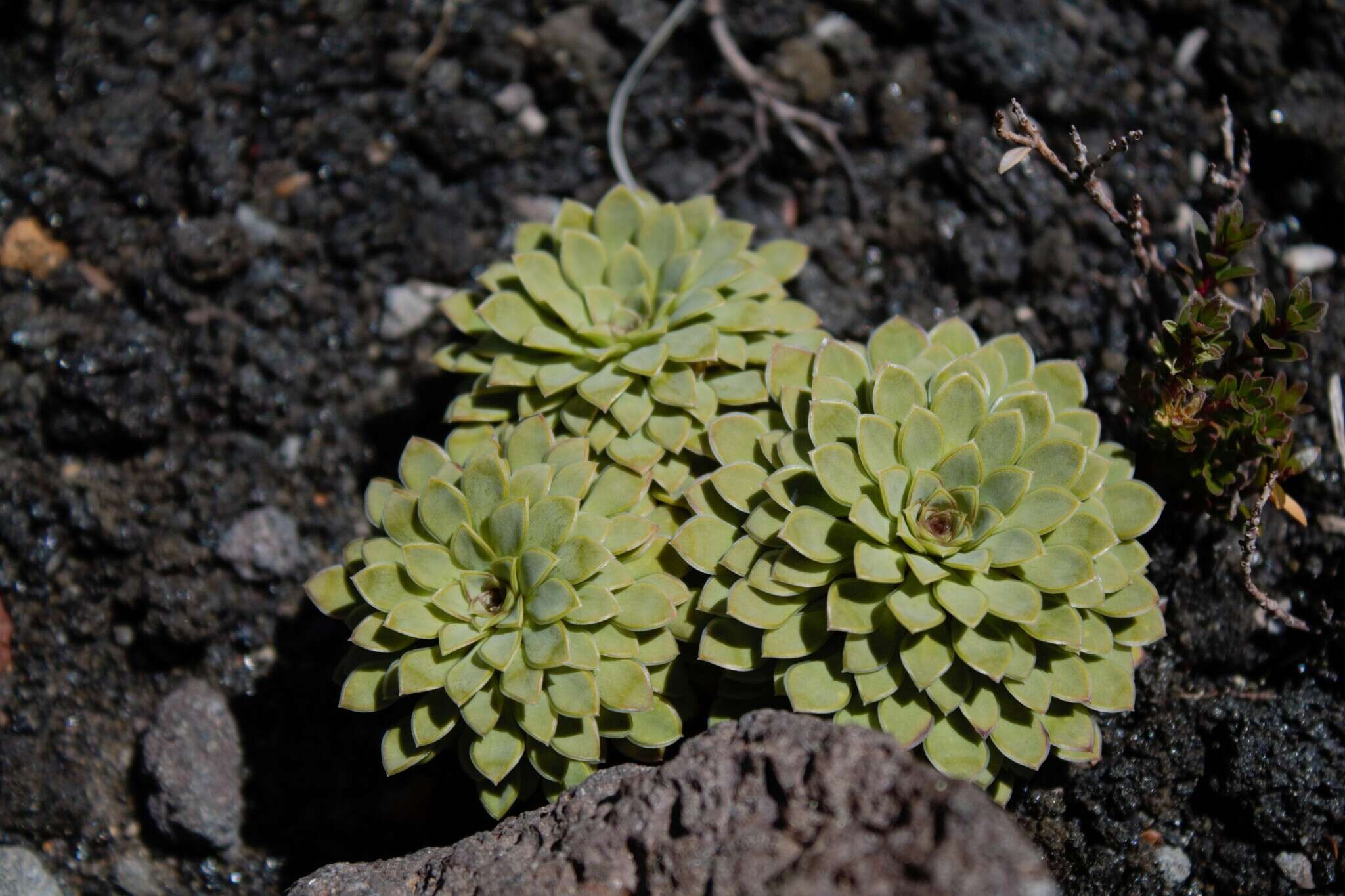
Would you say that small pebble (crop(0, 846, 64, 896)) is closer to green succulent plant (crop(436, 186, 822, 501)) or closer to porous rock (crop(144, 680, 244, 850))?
porous rock (crop(144, 680, 244, 850))

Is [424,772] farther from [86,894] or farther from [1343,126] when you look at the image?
[1343,126]

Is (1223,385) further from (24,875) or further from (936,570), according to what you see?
(24,875)

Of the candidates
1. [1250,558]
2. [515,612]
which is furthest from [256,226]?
[1250,558]

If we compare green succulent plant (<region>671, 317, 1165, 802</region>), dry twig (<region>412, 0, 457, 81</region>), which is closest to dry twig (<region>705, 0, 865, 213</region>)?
dry twig (<region>412, 0, 457, 81</region>)

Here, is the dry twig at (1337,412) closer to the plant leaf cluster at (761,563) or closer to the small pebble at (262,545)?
the plant leaf cluster at (761,563)

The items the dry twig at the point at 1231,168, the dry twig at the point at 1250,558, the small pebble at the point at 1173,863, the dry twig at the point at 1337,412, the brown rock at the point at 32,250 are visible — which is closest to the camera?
the dry twig at the point at 1250,558

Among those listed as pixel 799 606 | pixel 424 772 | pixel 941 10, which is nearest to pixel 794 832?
pixel 799 606

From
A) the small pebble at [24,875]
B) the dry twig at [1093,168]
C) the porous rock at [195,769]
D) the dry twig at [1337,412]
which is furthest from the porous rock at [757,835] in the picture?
the dry twig at [1337,412]
